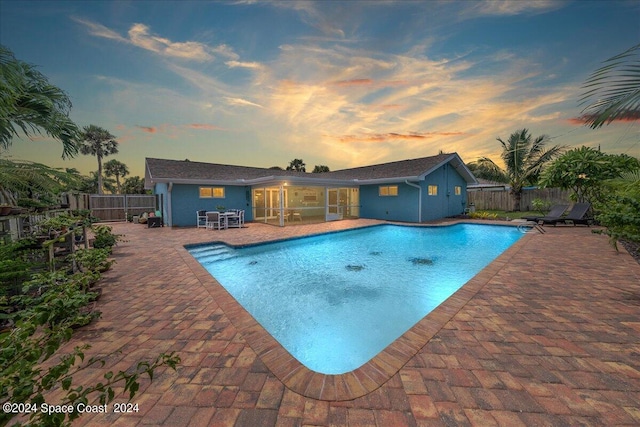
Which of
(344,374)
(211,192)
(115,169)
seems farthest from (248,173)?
(115,169)

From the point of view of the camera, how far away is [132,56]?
10.3 m

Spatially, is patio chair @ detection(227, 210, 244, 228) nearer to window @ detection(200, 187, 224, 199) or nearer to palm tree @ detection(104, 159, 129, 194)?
window @ detection(200, 187, 224, 199)

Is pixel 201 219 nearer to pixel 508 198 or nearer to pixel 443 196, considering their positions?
pixel 443 196

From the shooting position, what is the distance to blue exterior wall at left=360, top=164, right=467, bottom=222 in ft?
49.0

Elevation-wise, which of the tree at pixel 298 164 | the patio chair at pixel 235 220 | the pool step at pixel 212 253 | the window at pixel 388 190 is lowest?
the pool step at pixel 212 253

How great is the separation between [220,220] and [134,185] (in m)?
24.5

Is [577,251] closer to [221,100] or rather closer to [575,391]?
[575,391]

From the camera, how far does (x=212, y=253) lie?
26.8 feet

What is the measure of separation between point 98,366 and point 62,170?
3176 mm

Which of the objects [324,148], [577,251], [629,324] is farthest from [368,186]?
[629,324]

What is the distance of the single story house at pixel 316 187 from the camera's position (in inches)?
537

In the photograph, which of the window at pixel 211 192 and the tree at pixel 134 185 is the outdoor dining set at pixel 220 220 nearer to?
the window at pixel 211 192

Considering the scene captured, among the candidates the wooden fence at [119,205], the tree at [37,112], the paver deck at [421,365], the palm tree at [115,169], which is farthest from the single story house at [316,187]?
the palm tree at [115,169]

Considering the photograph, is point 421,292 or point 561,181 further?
point 561,181
